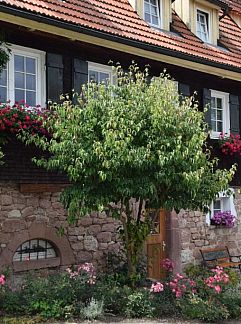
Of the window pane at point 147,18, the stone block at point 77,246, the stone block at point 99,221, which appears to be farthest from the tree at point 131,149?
the window pane at point 147,18

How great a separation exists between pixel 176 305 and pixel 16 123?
380cm

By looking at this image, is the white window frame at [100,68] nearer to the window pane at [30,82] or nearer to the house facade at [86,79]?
the house facade at [86,79]

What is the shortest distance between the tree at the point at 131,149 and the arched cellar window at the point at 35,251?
161 centimetres

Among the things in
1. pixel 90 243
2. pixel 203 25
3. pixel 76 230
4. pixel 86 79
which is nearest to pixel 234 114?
pixel 203 25

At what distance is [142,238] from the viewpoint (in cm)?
898

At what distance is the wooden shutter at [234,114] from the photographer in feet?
44.9

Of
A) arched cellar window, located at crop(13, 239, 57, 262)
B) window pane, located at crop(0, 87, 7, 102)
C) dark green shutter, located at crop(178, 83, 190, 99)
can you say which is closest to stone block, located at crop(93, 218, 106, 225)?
arched cellar window, located at crop(13, 239, 57, 262)

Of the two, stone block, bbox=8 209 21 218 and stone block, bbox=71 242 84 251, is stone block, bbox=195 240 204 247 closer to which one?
stone block, bbox=71 242 84 251

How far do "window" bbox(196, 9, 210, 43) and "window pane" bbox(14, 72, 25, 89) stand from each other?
19.8 feet

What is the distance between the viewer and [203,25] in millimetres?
14367

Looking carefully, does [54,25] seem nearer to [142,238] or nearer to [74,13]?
[74,13]

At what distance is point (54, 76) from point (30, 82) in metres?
0.47

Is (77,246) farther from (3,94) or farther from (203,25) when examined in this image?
(203,25)

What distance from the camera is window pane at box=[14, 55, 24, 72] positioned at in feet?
31.8
